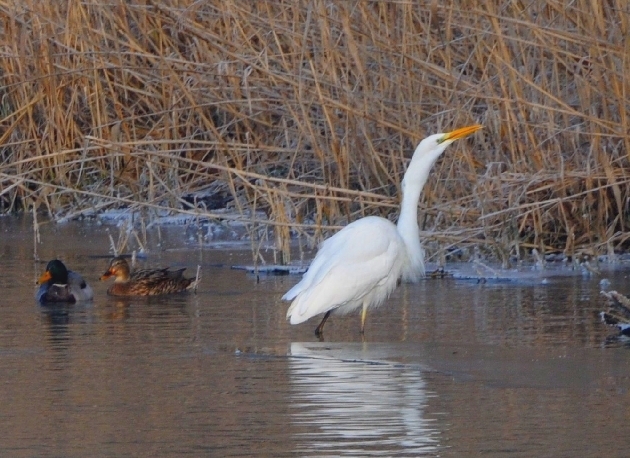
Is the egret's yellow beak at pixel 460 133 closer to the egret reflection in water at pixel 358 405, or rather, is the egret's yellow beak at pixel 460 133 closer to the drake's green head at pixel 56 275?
the egret reflection in water at pixel 358 405

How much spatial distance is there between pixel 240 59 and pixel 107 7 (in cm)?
245

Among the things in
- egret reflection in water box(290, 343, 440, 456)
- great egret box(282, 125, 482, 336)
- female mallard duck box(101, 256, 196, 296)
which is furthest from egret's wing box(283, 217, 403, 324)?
female mallard duck box(101, 256, 196, 296)

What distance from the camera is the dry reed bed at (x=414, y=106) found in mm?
8359

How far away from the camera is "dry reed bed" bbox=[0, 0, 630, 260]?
8.36 m

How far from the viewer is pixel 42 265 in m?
9.24

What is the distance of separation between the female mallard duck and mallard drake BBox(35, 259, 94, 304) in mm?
232

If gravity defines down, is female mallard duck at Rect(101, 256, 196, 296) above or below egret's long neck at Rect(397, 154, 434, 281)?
below

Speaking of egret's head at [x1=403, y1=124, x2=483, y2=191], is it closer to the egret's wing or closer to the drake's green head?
the egret's wing

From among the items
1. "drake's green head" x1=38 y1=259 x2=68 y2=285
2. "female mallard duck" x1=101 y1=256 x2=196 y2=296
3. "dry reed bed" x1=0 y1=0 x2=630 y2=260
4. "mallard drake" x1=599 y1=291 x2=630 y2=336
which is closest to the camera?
"mallard drake" x1=599 y1=291 x2=630 y2=336

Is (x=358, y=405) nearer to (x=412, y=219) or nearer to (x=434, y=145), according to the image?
(x=412, y=219)

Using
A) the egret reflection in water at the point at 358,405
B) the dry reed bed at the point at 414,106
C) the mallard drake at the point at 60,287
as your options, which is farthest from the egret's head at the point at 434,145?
the mallard drake at the point at 60,287

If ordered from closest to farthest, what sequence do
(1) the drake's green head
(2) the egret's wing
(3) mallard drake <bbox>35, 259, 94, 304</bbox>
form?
(2) the egret's wing
(3) mallard drake <bbox>35, 259, 94, 304</bbox>
(1) the drake's green head

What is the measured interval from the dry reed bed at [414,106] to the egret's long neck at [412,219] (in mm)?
1118

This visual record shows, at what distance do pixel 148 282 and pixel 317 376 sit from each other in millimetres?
3141
